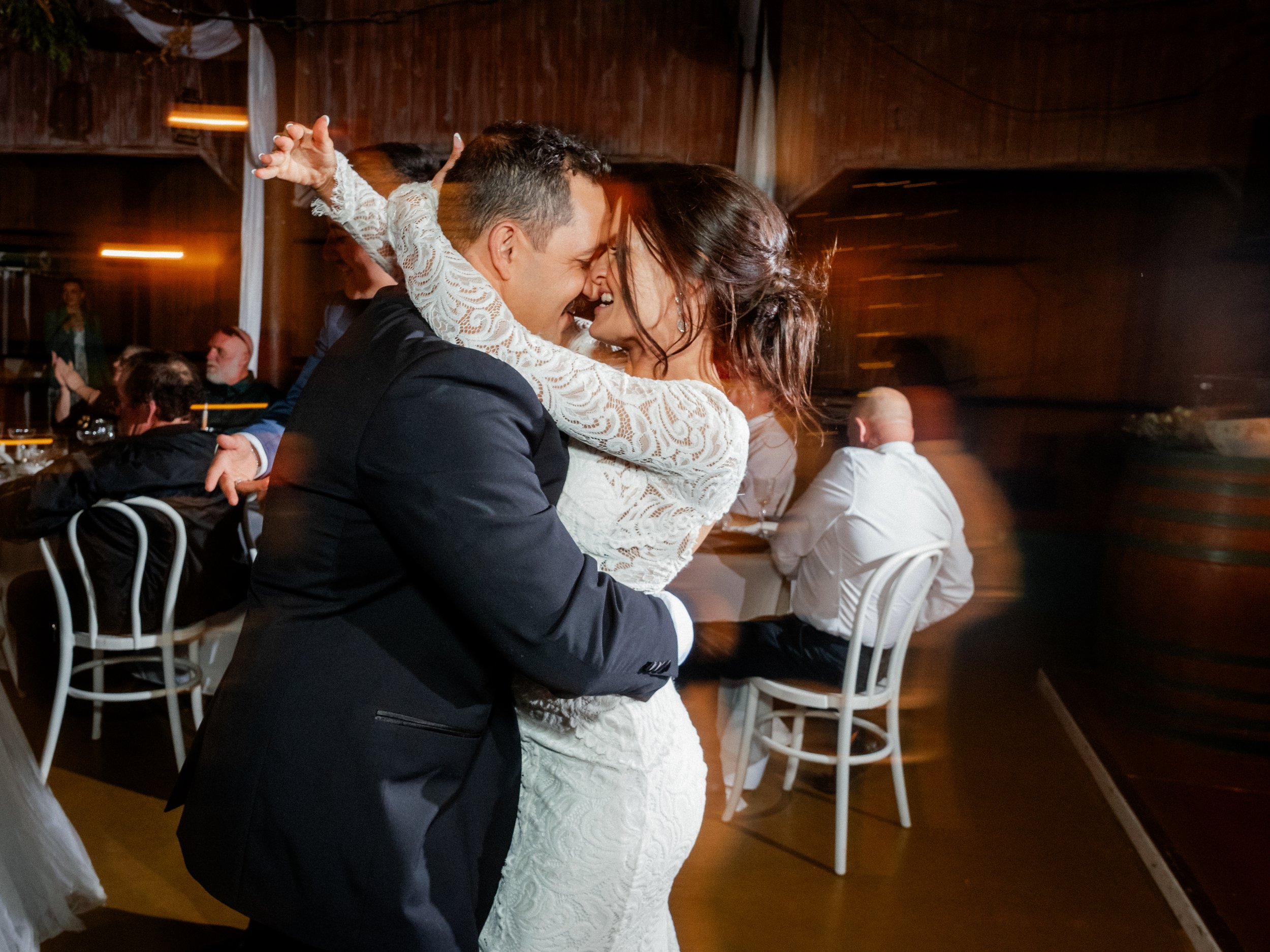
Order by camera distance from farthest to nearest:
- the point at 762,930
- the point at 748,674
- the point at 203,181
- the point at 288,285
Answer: the point at 203,181 → the point at 288,285 → the point at 748,674 → the point at 762,930

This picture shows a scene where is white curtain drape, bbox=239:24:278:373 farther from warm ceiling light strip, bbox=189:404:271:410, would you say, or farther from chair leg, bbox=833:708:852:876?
chair leg, bbox=833:708:852:876

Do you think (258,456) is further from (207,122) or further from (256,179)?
(207,122)

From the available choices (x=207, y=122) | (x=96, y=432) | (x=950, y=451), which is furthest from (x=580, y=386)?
(x=207, y=122)

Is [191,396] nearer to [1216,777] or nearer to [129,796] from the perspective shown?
[129,796]

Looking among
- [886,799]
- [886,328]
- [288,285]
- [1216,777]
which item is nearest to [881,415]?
[886,799]

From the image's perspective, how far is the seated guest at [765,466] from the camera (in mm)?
3240

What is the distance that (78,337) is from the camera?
6.30 m

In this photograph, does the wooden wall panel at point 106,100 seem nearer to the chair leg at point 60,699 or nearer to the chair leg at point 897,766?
the chair leg at point 60,699

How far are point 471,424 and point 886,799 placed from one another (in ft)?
Answer: 8.35

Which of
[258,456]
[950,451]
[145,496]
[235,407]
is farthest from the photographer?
[950,451]

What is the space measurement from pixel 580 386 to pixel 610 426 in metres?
0.05

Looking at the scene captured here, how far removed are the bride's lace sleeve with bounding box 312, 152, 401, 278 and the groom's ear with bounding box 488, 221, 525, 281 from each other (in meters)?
0.28

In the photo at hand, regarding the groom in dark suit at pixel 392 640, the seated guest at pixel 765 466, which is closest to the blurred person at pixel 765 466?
the seated guest at pixel 765 466

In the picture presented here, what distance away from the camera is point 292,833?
0.92 metres
